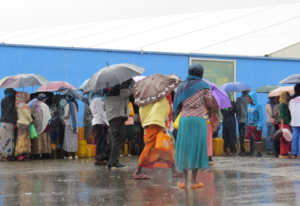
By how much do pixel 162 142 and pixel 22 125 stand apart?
584 cm

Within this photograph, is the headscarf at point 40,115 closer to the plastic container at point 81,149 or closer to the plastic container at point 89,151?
the plastic container at point 81,149

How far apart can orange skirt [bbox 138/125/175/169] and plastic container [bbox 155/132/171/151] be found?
17cm

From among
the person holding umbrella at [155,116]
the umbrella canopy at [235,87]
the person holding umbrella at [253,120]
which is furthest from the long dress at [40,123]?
the person holding umbrella at [155,116]

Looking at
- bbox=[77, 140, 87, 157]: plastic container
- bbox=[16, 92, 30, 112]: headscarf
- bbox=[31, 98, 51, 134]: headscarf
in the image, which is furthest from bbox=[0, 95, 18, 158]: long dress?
bbox=[77, 140, 87, 157]: plastic container

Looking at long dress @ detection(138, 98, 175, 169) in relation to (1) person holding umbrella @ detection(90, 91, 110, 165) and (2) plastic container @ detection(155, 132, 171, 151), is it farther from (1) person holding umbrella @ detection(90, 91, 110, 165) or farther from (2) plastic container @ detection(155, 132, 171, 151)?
(1) person holding umbrella @ detection(90, 91, 110, 165)

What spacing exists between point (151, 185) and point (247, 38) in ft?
46.7

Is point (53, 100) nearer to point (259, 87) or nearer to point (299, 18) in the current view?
point (259, 87)

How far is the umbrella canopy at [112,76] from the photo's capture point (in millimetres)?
9875

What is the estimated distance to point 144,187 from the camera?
26.0 ft

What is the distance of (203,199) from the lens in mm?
6719

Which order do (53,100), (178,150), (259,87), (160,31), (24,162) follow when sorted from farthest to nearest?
1. (160,31)
2. (259,87)
3. (53,100)
4. (24,162)
5. (178,150)

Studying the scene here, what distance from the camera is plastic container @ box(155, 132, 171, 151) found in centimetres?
855

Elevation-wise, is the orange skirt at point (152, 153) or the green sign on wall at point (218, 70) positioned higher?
the green sign on wall at point (218, 70)

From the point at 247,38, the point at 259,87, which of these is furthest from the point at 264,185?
the point at 247,38
